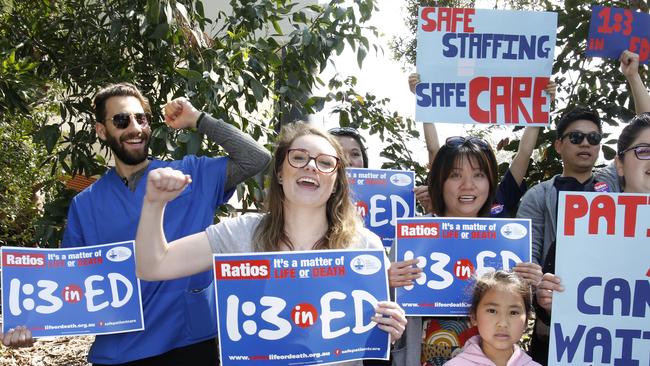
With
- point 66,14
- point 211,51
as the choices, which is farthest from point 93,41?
point 211,51

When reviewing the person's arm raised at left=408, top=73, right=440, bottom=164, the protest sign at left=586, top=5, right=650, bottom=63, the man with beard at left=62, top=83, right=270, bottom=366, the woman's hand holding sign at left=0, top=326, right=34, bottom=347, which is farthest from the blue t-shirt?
the protest sign at left=586, top=5, right=650, bottom=63

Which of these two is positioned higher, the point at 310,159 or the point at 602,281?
the point at 310,159

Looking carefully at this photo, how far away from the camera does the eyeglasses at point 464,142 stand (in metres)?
3.11

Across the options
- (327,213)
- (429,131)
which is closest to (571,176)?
(429,131)

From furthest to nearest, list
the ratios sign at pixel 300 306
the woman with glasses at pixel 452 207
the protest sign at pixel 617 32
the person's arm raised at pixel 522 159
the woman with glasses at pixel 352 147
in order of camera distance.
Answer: the woman with glasses at pixel 352 147 < the protest sign at pixel 617 32 < the person's arm raised at pixel 522 159 < the woman with glasses at pixel 452 207 < the ratios sign at pixel 300 306

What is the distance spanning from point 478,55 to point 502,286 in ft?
6.18

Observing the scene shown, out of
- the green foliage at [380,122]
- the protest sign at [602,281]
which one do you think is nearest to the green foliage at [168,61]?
the green foliage at [380,122]

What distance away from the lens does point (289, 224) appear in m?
2.52

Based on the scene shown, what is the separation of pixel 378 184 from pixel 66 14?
302cm

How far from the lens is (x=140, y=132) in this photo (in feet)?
10.4

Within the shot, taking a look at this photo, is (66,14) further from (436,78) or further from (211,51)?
(436,78)

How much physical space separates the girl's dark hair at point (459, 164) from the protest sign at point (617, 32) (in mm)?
1391

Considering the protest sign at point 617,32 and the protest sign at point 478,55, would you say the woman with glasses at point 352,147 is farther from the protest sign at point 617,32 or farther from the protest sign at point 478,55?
the protest sign at point 617,32

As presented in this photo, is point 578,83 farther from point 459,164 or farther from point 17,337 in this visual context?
point 17,337
